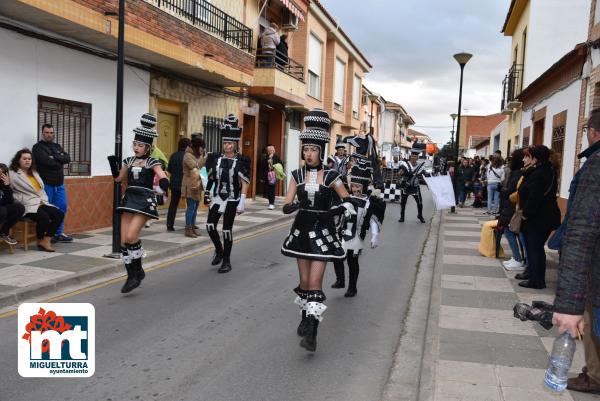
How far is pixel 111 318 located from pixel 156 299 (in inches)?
31.8

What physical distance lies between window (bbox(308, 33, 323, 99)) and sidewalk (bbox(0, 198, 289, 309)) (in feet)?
43.6

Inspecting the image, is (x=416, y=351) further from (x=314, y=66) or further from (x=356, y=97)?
(x=356, y=97)

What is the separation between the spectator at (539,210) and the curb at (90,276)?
5402 millimetres

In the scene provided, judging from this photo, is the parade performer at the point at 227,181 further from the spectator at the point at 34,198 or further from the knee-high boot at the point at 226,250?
the spectator at the point at 34,198

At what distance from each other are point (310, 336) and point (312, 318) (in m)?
0.15

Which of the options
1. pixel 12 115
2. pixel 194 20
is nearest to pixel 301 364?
pixel 12 115

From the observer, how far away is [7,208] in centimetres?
766

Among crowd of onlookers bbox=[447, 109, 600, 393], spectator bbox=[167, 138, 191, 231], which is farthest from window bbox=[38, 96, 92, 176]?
crowd of onlookers bbox=[447, 109, 600, 393]

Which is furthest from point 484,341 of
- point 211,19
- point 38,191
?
point 211,19

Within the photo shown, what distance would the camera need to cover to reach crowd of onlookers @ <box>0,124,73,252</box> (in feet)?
25.4

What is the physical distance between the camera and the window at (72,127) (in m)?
9.50

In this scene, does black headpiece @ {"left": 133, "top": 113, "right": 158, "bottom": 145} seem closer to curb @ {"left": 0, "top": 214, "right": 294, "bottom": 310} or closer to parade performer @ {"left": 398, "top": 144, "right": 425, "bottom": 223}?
curb @ {"left": 0, "top": 214, "right": 294, "bottom": 310}

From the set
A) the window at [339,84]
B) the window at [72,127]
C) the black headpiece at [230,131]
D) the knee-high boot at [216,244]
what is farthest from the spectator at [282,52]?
the knee-high boot at [216,244]

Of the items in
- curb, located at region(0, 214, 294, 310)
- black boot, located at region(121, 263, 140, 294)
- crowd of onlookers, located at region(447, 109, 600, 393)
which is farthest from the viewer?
black boot, located at region(121, 263, 140, 294)
